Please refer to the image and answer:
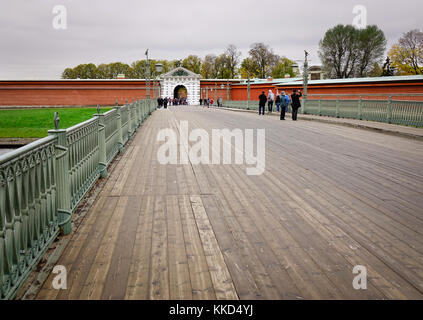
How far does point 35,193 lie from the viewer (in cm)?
380

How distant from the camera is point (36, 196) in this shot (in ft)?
12.5

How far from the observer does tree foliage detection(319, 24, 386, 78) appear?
66875 millimetres

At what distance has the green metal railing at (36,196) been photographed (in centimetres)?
309

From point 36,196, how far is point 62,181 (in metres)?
0.70

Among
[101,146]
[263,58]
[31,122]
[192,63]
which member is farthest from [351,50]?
[101,146]

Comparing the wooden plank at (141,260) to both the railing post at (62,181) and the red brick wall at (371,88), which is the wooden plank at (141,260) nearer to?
the railing post at (62,181)

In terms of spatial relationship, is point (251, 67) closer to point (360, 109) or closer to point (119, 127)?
point (360, 109)

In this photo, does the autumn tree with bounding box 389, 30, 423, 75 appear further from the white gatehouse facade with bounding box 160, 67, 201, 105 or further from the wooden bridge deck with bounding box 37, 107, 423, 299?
the wooden bridge deck with bounding box 37, 107, 423, 299

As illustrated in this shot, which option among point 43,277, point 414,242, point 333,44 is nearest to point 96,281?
point 43,277

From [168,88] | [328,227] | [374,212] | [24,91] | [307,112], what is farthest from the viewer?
[168,88]

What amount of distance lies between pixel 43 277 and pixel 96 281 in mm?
482

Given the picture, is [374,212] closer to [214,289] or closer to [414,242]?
[414,242]

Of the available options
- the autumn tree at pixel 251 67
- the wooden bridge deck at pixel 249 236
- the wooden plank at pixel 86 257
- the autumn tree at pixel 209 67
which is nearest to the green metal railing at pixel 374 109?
the wooden bridge deck at pixel 249 236

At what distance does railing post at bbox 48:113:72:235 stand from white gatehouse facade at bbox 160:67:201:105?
74509 millimetres
